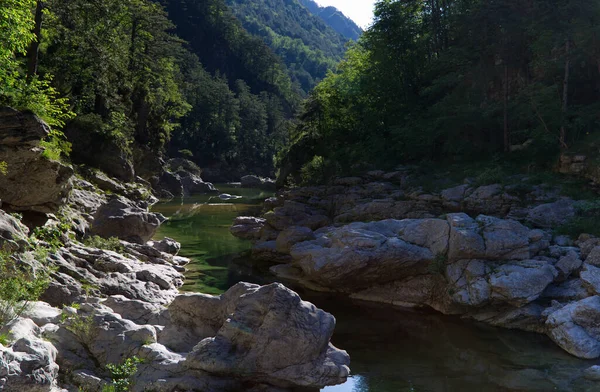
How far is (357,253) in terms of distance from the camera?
59.6ft

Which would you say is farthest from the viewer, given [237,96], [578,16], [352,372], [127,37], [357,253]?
[237,96]

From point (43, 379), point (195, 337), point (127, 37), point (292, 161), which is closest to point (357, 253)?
point (195, 337)

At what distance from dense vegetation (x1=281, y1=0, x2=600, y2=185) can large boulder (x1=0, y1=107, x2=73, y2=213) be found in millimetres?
21025

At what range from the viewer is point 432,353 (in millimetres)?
13820

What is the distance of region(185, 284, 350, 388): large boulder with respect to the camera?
944 cm

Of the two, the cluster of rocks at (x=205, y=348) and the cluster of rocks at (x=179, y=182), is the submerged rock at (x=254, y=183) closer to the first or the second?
the cluster of rocks at (x=179, y=182)

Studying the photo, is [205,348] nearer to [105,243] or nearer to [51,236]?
[51,236]

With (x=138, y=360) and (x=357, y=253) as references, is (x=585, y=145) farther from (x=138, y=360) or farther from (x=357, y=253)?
(x=138, y=360)

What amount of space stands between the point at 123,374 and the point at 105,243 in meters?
11.7

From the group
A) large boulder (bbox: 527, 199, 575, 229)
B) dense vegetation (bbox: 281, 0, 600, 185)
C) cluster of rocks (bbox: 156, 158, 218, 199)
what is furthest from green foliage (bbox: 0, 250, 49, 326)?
cluster of rocks (bbox: 156, 158, 218, 199)

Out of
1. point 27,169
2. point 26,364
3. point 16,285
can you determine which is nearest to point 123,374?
point 26,364

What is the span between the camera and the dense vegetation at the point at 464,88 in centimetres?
2595

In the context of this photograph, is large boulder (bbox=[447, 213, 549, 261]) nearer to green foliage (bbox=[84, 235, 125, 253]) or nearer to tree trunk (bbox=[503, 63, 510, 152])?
green foliage (bbox=[84, 235, 125, 253])

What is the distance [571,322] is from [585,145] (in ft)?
44.5
